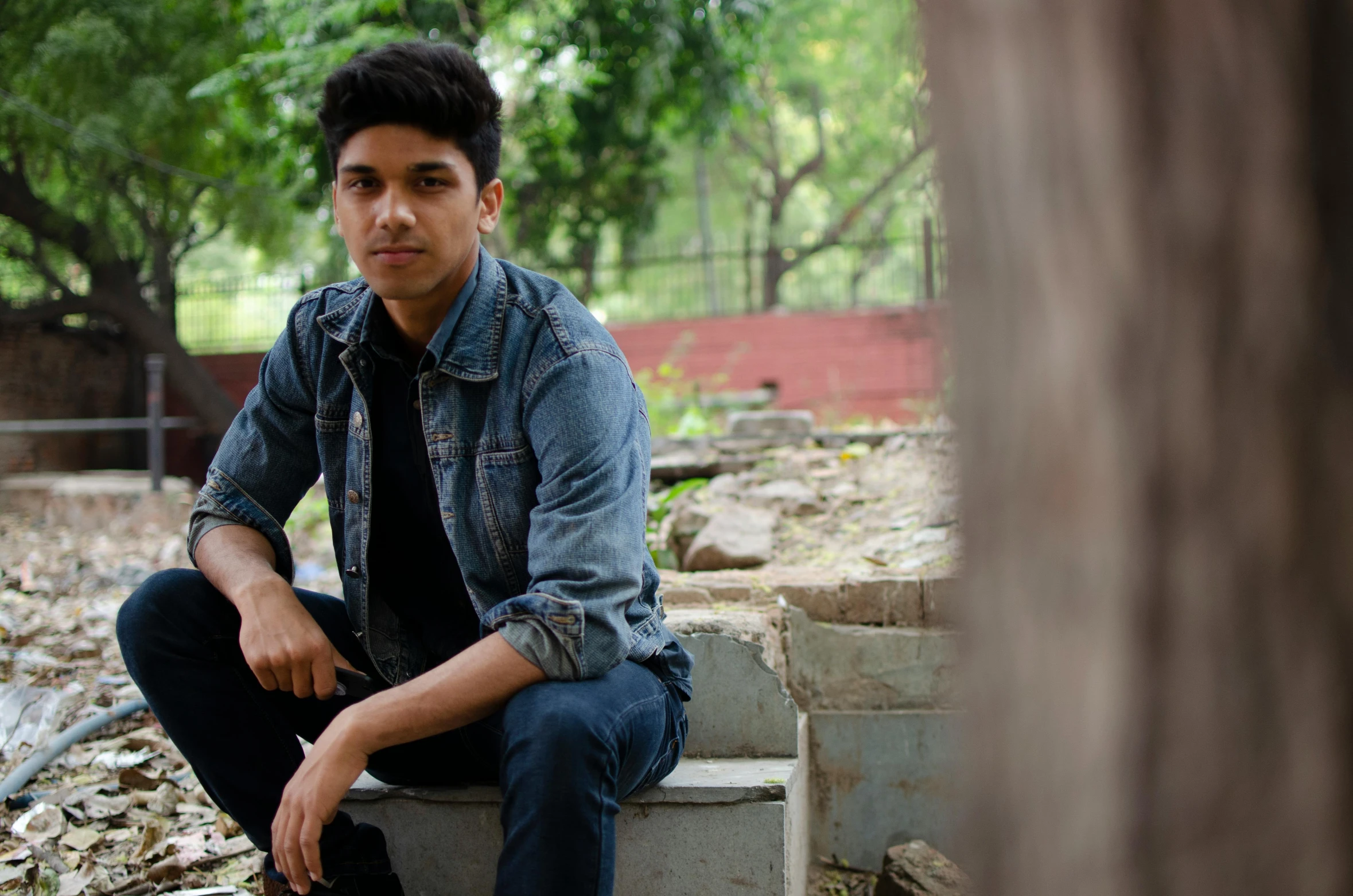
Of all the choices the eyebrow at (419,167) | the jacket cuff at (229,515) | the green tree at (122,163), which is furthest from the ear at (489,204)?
the green tree at (122,163)

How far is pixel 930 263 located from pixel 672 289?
12.2 m

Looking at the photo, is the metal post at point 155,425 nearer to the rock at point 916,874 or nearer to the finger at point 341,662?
the finger at point 341,662

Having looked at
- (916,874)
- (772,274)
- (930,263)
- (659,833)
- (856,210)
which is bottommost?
(916,874)

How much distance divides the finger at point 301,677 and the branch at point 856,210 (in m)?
1.31

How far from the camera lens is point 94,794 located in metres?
2.91

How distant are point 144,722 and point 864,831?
232 centimetres

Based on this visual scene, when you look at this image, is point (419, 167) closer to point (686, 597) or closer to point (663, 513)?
point (686, 597)

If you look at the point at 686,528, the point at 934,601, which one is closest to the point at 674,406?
the point at 686,528

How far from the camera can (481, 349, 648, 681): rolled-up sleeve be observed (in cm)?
166

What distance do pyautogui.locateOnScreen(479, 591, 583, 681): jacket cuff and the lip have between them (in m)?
0.68

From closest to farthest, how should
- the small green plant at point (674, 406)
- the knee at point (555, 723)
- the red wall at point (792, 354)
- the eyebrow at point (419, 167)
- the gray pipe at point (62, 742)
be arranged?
the knee at point (555, 723) < the eyebrow at point (419, 167) < the gray pipe at point (62, 742) < the small green plant at point (674, 406) < the red wall at point (792, 354)

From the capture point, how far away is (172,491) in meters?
8.55

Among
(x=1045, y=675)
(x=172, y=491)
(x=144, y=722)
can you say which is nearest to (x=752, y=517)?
(x=144, y=722)

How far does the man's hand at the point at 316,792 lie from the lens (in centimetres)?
164
